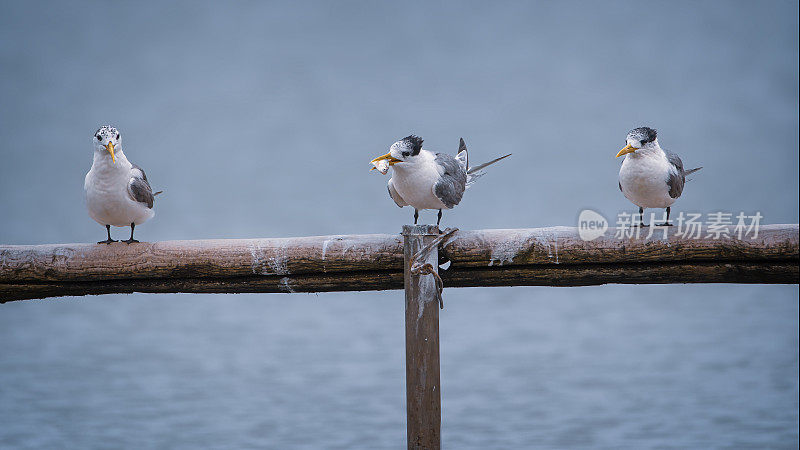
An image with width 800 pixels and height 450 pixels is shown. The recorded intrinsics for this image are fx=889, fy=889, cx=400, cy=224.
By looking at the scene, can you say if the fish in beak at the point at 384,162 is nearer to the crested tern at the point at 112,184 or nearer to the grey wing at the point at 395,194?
the grey wing at the point at 395,194

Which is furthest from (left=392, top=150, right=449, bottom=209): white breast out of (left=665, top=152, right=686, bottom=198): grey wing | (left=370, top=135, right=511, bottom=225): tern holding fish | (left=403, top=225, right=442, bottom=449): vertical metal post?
(left=665, top=152, right=686, bottom=198): grey wing

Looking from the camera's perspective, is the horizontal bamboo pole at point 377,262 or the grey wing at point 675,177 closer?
the horizontal bamboo pole at point 377,262

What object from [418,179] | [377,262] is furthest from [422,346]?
[418,179]

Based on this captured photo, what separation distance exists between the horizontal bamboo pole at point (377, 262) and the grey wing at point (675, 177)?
0.57m

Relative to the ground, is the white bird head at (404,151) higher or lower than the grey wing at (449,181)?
higher

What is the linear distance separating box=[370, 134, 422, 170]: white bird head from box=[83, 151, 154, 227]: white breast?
3.44 ft

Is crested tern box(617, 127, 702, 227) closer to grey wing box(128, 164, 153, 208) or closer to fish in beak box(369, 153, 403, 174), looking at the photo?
fish in beak box(369, 153, 403, 174)

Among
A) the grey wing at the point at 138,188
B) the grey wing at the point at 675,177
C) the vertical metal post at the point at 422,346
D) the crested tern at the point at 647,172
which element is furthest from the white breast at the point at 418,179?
the grey wing at the point at 138,188

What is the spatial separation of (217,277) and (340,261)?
507 millimetres

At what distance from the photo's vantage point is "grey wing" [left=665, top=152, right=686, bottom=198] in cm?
362

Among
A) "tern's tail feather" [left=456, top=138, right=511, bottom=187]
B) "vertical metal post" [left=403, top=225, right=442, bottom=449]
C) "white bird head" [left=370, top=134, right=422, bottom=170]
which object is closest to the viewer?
"vertical metal post" [left=403, top=225, right=442, bottom=449]

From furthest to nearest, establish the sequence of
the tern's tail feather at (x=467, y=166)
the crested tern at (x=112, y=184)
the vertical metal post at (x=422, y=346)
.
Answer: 1. the tern's tail feather at (x=467, y=166)
2. the crested tern at (x=112, y=184)
3. the vertical metal post at (x=422, y=346)

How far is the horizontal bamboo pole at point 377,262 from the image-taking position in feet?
9.99

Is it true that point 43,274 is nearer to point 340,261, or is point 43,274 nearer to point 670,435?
point 340,261
